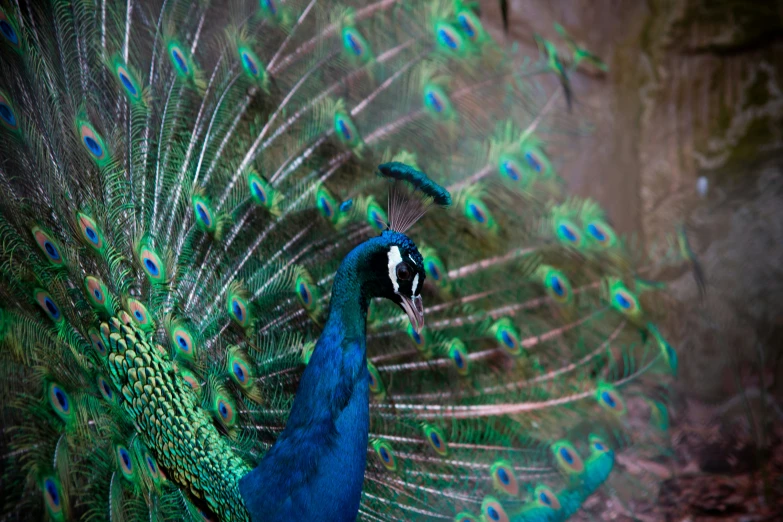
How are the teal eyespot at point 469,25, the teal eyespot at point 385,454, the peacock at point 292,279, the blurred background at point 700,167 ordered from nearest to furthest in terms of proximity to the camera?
the peacock at point 292,279 → the teal eyespot at point 385,454 → the teal eyespot at point 469,25 → the blurred background at point 700,167

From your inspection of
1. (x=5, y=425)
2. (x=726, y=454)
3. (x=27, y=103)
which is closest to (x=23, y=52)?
(x=27, y=103)

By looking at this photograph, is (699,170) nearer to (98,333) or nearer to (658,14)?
(658,14)

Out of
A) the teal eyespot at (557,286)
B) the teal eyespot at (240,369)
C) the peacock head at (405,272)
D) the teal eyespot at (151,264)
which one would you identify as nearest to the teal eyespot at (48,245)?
Answer: the teal eyespot at (151,264)

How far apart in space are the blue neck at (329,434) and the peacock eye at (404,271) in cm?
8

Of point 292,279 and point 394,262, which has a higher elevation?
point 292,279

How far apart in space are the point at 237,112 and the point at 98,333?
1.95ft

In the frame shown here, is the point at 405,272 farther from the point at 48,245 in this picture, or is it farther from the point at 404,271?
the point at 48,245

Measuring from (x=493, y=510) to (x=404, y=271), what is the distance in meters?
0.77

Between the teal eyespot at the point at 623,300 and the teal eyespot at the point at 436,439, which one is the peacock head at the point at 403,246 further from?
the teal eyespot at the point at 623,300

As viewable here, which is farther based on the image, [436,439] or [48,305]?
[436,439]

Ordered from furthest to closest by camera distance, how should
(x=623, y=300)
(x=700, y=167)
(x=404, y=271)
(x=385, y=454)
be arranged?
(x=700, y=167) → (x=623, y=300) → (x=385, y=454) → (x=404, y=271)

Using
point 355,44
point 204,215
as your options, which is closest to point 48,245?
point 204,215

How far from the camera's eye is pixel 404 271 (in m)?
1.38

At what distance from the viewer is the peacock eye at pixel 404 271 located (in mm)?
1380
